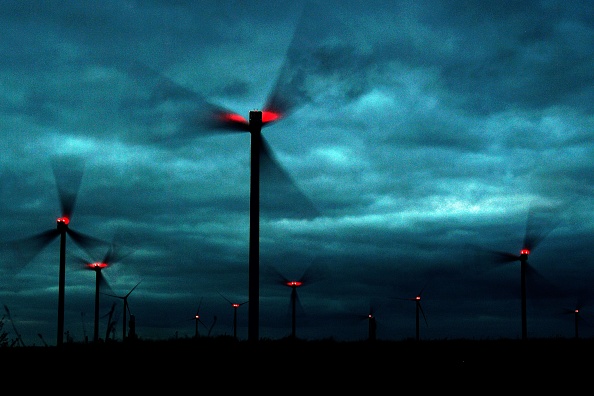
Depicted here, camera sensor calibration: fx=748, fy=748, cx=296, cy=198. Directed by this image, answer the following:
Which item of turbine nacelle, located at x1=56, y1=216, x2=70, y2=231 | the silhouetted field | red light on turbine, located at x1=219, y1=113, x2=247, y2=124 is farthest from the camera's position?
turbine nacelle, located at x1=56, y1=216, x2=70, y2=231

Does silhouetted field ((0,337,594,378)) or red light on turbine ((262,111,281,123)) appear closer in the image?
silhouetted field ((0,337,594,378))

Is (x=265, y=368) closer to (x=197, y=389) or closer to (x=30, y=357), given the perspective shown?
(x=197, y=389)

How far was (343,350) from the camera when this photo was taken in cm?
3275

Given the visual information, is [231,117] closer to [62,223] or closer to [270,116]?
[270,116]

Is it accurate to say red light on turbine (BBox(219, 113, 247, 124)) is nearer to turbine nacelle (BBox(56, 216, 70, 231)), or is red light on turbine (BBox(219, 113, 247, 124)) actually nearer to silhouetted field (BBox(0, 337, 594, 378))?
silhouetted field (BBox(0, 337, 594, 378))

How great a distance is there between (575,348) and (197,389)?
19207 millimetres

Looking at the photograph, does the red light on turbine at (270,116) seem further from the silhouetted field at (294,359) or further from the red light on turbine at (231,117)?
the silhouetted field at (294,359)

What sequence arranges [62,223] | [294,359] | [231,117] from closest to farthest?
[294,359] < [231,117] < [62,223]

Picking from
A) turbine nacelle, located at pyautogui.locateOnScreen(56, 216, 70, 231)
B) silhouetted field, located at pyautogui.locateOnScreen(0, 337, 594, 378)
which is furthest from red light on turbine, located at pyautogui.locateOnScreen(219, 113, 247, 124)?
turbine nacelle, located at pyautogui.locateOnScreen(56, 216, 70, 231)

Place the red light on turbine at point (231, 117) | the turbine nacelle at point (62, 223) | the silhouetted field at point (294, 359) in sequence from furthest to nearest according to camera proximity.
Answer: the turbine nacelle at point (62, 223) < the red light on turbine at point (231, 117) < the silhouetted field at point (294, 359)

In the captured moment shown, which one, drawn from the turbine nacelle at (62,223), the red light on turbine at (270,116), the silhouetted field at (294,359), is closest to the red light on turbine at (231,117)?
the red light on turbine at (270,116)

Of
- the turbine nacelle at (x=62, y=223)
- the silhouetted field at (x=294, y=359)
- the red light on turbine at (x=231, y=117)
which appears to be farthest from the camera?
the turbine nacelle at (x=62, y=223)

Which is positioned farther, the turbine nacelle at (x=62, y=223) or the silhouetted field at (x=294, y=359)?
the turbine nacelle at (x=62, y=223)

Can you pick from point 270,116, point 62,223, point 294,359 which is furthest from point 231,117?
point 62,223
